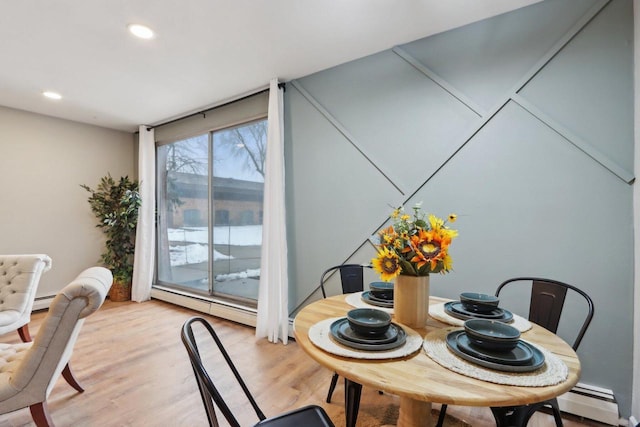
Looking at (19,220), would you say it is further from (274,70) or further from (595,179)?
(595,179)

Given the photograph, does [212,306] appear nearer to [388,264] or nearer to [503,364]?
[388,264]

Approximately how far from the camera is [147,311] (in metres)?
3.87

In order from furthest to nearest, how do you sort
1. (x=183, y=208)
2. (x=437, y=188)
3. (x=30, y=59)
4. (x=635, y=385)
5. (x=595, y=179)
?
(x=183, y=208) < (x=30, y=59) < (x=437, y=188) < (x=595, y=179) < (x=635, y=385)

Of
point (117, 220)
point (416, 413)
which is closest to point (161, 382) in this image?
point (416, 413)

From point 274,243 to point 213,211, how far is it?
138cm

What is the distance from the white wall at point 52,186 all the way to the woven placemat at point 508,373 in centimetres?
503

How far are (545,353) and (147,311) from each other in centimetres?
426

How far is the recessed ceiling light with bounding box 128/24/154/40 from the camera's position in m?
2.13

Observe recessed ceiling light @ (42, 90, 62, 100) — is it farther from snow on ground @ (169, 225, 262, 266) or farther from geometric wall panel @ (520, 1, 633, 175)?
geometric wall panel @ (520, 1, 633, 175)

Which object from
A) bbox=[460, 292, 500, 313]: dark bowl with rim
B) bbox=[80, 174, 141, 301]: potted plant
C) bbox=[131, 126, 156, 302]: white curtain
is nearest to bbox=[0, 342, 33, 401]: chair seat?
bbox=[460, 292, 500, 313]: dark bowl with rim

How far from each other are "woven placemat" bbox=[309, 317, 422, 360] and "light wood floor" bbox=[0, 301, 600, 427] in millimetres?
1009

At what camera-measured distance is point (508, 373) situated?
2.91 ft

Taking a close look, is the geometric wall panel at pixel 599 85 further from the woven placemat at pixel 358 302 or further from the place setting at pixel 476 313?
the woven placemat at pixel 358 302

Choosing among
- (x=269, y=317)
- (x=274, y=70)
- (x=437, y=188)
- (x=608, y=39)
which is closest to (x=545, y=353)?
(x=437, y=188)
